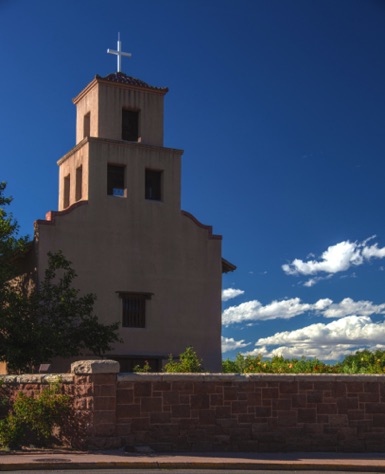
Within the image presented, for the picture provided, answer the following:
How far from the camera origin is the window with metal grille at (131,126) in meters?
32.2

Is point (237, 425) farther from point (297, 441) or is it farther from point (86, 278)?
point (86, 278)

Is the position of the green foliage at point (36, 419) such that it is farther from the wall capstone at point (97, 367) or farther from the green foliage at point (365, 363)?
the green foliage at point (365, 363)

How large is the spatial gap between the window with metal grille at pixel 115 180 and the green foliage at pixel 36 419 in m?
13.7

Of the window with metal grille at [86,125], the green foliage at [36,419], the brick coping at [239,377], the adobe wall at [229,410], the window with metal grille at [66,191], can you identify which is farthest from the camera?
the window with metal grille at [66,191]

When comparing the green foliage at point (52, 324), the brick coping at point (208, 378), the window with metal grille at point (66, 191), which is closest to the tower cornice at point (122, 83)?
the window with metal grille at point (66, 191)

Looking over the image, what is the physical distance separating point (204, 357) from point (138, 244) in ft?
17.4

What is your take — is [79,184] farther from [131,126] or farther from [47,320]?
[47,320]

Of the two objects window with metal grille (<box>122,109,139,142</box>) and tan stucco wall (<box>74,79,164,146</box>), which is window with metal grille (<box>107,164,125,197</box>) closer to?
tan stucco wall (<box>74,79,164,146</box>)

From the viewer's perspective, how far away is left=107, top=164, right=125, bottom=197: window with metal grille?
30.8 m

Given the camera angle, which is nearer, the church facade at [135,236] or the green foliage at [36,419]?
the green foliage at [36,419]

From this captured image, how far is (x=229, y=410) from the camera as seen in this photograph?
58.9 ft

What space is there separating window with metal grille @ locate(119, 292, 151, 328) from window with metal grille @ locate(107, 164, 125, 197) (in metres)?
4.16

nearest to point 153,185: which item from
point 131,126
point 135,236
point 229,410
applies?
point 135,236

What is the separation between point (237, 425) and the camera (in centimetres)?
1794
